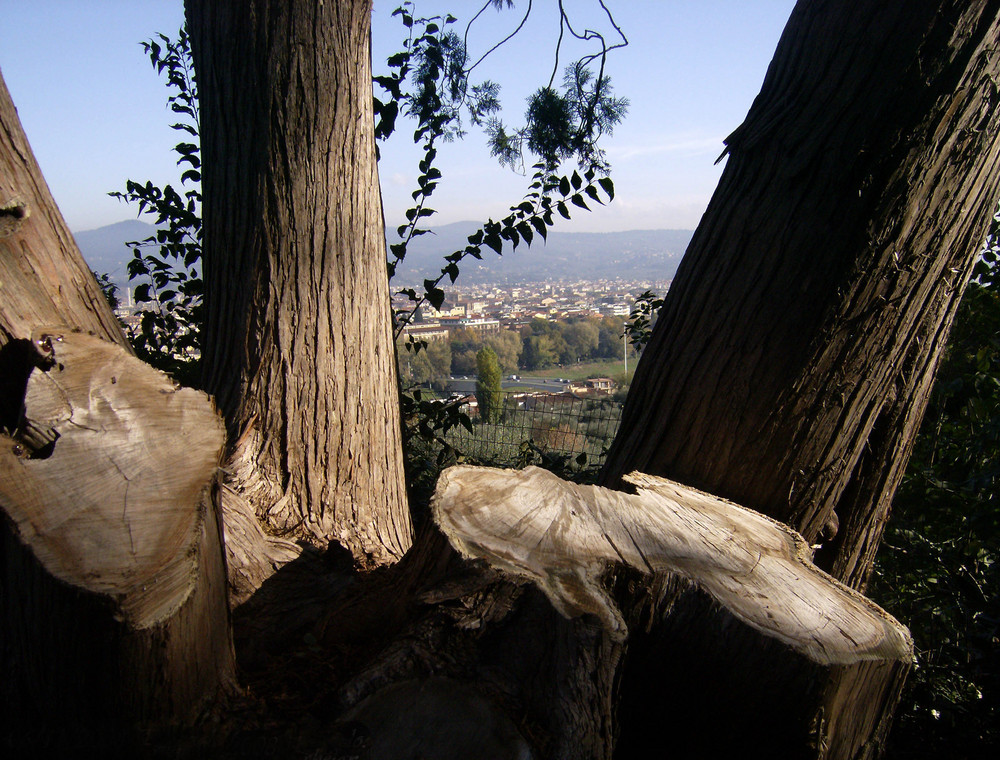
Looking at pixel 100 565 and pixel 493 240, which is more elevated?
pixel 493 240

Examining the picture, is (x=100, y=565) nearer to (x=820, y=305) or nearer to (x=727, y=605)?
(x=727, y=605)

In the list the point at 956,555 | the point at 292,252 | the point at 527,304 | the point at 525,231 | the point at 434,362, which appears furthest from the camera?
the point at 527,304

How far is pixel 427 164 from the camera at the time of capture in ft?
9.24

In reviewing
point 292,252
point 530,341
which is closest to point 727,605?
point 292,252

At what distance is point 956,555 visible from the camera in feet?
7.62

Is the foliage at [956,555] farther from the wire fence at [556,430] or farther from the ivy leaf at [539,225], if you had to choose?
the wire fence at [556,430]

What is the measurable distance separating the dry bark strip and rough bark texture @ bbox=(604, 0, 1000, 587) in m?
0.29

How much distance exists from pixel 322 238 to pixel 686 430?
1143 millimetres

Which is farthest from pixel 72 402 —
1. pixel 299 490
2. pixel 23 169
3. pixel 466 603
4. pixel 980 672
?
pixel 980 672

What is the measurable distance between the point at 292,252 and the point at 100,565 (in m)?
0.97

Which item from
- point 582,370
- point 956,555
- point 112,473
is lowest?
point 582,370

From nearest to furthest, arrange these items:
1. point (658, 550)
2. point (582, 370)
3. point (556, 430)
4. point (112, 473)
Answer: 1. point (112, 473)
2. point (658, 550)
3. point (556, 430)
4. point (582, 370)

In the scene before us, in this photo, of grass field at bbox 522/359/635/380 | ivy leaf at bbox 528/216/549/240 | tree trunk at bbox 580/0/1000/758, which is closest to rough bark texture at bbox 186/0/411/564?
tree trunk at bbox 580/0/1000/758

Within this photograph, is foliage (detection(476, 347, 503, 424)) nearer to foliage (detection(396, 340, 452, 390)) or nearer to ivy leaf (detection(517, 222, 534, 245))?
foliage (detection(396, 340, 452, 390))
